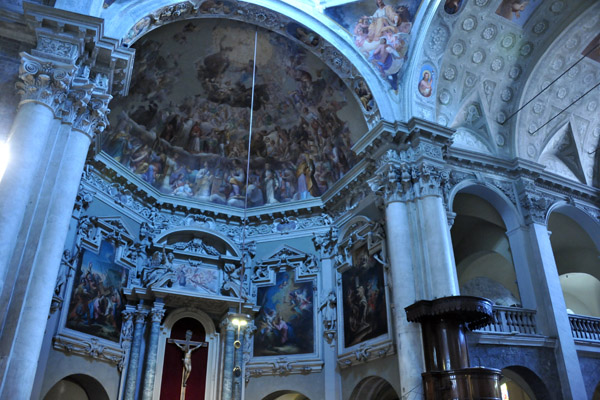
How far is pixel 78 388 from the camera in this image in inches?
572

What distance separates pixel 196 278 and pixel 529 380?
32.7 ft

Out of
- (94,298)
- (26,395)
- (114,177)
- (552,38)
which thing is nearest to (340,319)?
(94,298)

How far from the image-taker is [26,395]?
764 centimetres

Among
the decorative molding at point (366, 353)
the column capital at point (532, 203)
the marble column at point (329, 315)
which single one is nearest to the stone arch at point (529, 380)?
the decorative molding at point (366, 353)

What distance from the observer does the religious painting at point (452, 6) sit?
14572 mm

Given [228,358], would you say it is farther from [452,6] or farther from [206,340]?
[452,6]

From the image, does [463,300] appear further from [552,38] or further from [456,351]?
[552,38]

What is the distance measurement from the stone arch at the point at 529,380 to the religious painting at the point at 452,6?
32.1 feet

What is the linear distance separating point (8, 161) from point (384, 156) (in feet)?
29.9

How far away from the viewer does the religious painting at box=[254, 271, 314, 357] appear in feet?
51.6

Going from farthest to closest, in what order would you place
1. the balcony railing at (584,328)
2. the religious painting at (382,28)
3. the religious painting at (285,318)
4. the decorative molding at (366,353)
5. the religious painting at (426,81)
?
the religious painting at (285,318) → the religious painting at (382,28) → the religious painting at (426,81) → the balcony railing at (584,328) → the decorative molding at (366,353)

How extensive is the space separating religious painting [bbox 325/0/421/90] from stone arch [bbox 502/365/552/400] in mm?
8234

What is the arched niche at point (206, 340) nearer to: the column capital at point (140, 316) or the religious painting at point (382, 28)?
the column capital at point (140, 316)

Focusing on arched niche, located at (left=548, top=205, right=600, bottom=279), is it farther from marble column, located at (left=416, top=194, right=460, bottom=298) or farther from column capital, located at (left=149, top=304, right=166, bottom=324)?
column capital, located at (left=149, top=304, right=166, bottom=324)
